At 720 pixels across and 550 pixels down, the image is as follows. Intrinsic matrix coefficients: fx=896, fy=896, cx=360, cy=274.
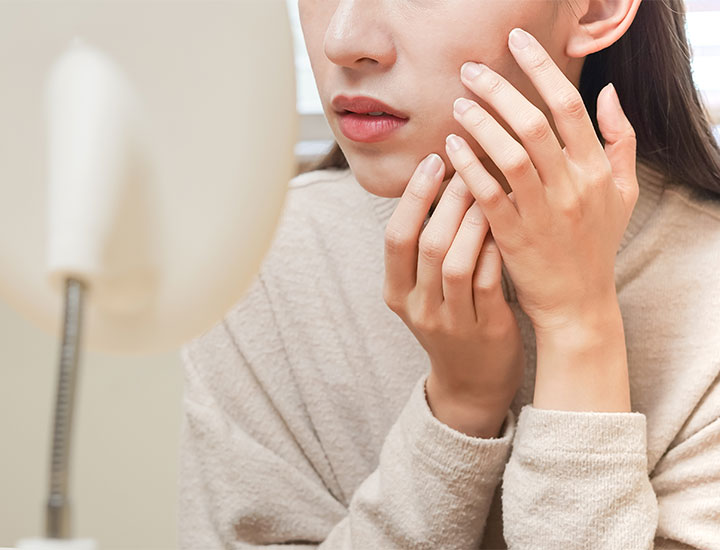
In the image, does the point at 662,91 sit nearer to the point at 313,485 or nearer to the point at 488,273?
the point at 488,273

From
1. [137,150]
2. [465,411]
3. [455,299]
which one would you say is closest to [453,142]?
[455,299]

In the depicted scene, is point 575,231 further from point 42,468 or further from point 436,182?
point 42,468

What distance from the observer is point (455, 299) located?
27.1 inches

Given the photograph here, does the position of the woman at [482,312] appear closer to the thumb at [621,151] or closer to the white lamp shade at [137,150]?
the thumb at [621,151]

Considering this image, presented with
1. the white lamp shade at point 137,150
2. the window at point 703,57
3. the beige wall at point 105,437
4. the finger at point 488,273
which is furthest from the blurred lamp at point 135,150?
the beige wall at point 105,437

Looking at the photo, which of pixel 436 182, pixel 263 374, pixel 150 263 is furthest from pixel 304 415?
pixel 150 263

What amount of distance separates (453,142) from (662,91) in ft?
0.91

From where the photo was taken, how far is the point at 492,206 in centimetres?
64

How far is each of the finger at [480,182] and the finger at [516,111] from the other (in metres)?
0.03

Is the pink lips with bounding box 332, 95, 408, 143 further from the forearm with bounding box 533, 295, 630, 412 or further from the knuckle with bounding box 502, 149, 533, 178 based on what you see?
the forearm with bounding box 533, 295, 630, 412

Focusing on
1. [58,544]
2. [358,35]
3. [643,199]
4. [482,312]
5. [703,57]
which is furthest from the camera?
[703,57]

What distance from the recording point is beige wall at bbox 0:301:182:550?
136cm

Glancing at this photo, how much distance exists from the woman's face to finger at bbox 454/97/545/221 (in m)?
0.02

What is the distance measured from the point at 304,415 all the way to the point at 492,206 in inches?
14.1
